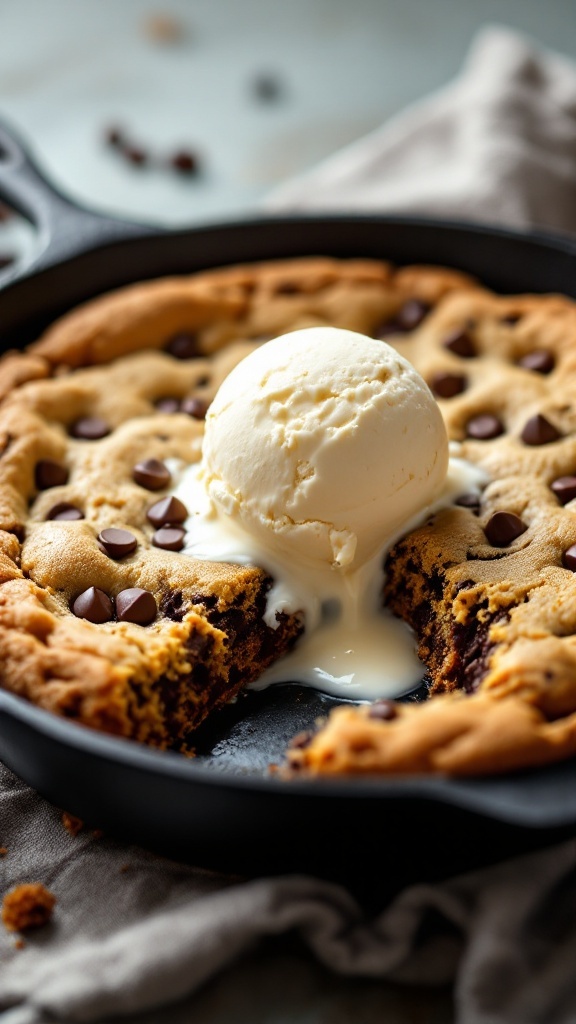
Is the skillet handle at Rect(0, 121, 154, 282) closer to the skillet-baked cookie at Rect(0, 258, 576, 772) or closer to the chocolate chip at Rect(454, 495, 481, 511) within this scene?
the skillet-baked cookie at Rect(0, 258, 576, 772)

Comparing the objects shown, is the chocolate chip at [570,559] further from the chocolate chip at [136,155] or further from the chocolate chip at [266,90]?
the chocolate chip at [266,90]

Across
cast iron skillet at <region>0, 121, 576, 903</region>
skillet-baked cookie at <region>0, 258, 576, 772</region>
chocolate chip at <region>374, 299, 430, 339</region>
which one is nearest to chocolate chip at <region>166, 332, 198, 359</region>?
skillet-baked cookie at <region>0, 258, 576, 772</region>

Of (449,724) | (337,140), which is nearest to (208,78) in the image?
(337,140)

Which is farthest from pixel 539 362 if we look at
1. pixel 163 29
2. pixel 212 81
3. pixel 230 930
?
pixel 163 29

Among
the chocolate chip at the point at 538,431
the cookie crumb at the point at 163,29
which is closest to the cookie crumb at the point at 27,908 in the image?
the chocolate chip at the point at 538,431

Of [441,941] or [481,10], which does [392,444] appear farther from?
[481,10]

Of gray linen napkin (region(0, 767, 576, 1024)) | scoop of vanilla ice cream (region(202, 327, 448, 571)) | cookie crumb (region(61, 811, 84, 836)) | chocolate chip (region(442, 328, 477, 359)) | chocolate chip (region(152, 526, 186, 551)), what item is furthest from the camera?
chocolate chip (region(442, 328, 477, 359))
